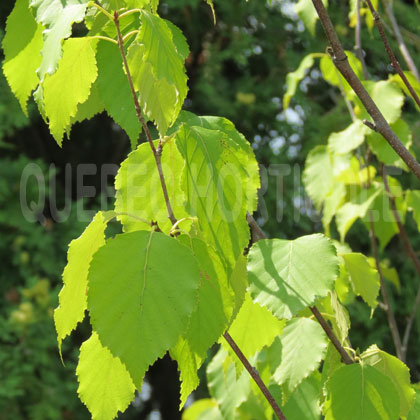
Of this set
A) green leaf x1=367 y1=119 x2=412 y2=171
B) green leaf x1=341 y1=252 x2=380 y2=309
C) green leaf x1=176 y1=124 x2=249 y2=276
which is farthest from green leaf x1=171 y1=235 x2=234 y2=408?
green leaf x1=367 y1=119 x2=412 y2=171

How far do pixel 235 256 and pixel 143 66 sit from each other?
17cm

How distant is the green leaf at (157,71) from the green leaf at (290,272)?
6.0 inches

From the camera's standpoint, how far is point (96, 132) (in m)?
2.92

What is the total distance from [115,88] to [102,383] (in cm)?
27

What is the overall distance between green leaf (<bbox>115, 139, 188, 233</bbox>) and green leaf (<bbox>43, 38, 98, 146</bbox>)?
0.06 metres

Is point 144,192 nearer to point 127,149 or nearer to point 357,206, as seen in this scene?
point 357,206

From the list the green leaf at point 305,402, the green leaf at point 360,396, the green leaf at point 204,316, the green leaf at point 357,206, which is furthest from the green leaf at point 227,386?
the green leaf at point 357,206

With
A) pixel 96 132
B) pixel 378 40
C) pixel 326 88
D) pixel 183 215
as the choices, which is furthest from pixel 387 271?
pixel 96 132

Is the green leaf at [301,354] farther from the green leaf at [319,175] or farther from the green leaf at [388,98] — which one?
the green leaf at [319,175]

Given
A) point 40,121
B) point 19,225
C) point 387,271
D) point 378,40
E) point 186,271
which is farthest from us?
point 40,121

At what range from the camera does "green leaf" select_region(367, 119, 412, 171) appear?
109 cm

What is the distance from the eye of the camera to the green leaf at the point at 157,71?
50 centimetres

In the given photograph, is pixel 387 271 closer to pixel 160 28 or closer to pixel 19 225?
pixel 160 28

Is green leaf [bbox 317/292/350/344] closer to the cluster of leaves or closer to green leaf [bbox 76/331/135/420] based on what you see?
green leaf [bbox 76/331/135/420]
